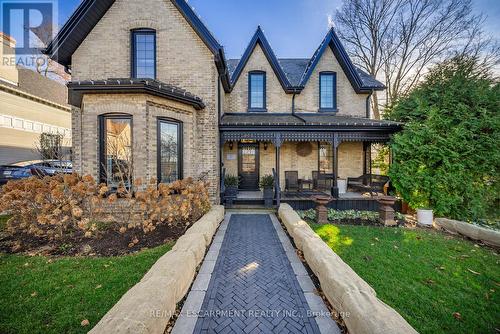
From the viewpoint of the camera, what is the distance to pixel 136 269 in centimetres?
386

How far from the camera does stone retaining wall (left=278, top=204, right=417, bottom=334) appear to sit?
209 cm

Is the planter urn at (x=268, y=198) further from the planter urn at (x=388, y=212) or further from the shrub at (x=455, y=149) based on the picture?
the shrub at (x=455, y=149)

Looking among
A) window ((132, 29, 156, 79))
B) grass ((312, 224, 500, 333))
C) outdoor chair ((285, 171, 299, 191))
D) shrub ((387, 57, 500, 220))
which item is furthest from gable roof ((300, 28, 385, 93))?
grass ((312, 224, 500, 333))

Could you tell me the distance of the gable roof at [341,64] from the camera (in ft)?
36.9

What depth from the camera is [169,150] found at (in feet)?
24.0

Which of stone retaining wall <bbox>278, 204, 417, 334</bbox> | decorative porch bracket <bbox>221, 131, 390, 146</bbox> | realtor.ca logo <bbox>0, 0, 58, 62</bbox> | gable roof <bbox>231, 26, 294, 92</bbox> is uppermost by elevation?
realtor.ca logo <bbox>0, 0, 58, 62</bbox>

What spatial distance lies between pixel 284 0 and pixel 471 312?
16.2 meters

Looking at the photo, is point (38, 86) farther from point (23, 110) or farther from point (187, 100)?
point (187, 100)

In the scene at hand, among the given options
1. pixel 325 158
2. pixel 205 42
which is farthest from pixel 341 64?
pixel 205 42

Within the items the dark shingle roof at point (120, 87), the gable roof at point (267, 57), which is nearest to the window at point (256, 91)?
the gable roof at point (267, 57)

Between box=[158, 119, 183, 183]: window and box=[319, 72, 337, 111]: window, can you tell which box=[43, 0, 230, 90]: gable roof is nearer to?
box=[158, 119, 183, 183]: window

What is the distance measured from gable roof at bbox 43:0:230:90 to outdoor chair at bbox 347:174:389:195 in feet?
27.6

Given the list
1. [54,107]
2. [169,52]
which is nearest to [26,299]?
[169,52]

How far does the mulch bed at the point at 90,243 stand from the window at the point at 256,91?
8079mm
